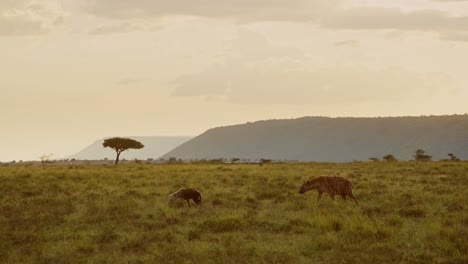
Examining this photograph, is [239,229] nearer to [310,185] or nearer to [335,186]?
[335,186]

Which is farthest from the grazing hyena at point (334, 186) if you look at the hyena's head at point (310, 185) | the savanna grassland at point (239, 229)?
the savanna grassland at point (239, 229)

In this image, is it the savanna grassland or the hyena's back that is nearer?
the savanna grassland

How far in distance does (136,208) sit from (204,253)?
340 inches

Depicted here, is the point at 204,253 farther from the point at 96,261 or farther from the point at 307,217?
the point at 307,217

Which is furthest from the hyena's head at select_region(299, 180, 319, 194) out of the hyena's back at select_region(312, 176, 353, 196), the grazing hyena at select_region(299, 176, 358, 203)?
the hyena's back at select_region(312, 176, 353, 196)

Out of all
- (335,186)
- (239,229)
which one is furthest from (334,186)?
(239,229)

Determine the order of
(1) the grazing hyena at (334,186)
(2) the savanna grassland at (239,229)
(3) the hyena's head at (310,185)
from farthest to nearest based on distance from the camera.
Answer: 1. (3) the hyena's head at (310,185)
2. (1) the grazing hyena at (334,186)
3. (2) the savanna grassland at (239,229)

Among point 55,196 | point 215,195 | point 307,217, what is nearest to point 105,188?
point 55,196

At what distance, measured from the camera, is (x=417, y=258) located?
11656 millimetres

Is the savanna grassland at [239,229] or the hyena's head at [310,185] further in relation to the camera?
the hyena's head at [310,185]

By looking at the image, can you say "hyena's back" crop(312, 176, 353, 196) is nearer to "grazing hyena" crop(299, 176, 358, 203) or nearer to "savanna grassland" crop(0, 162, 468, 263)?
"grazing hyena" crop(299, 176, 358, 203)

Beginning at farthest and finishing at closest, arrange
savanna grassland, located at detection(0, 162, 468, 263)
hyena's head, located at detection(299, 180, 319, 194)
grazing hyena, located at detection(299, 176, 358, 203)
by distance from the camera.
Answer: hyena's head, located at detection(299, 180, 319, 194) → grazing hyena, located at detection(299, 176, 358, 203) → savanna grassland, located at detection(0, 162, 468, 263)

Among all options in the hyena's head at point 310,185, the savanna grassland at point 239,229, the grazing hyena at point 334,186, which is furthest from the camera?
the hyena's head at point 310,185

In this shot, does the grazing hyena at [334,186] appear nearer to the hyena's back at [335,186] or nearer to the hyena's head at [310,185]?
the hyena's back at [335,186]
